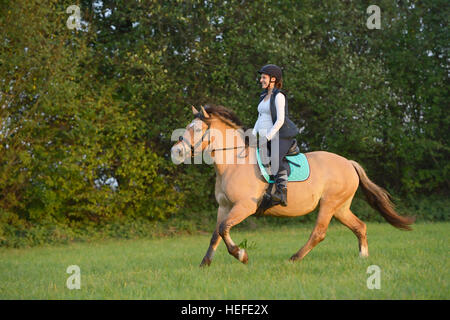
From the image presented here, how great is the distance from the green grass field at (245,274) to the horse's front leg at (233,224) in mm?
202

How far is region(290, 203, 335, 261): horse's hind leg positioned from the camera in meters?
7.03

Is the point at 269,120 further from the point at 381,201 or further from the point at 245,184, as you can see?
the point at 381,201

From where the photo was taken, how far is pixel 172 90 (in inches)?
559

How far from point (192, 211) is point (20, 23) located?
770cm

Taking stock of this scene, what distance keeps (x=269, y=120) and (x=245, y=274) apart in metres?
2.29

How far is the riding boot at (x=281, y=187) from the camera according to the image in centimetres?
666

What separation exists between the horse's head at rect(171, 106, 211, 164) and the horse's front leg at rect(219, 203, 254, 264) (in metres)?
0.99

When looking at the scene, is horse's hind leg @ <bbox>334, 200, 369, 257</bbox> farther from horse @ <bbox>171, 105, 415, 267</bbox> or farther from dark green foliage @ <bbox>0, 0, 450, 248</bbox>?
dark green foliage @ <bbox>0, 0, 450, 248</bbox>

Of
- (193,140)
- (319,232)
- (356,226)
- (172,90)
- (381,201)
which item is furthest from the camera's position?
(172,90)

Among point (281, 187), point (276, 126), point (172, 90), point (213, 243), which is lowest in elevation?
point (213, 243)

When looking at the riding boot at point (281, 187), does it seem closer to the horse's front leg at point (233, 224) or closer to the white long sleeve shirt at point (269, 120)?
the horse's front leg at point (233, 224)

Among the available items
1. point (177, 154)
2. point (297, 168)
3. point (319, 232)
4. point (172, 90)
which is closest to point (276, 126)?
point (297, 168)

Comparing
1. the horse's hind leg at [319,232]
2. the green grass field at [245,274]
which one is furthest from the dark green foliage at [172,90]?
the horse's hind leg at [319,232]

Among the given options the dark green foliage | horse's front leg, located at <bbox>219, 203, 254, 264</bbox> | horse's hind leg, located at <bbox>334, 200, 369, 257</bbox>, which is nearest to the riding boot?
horse's front leg, located at <bbox>219, 203, 254, 264</bbox>
